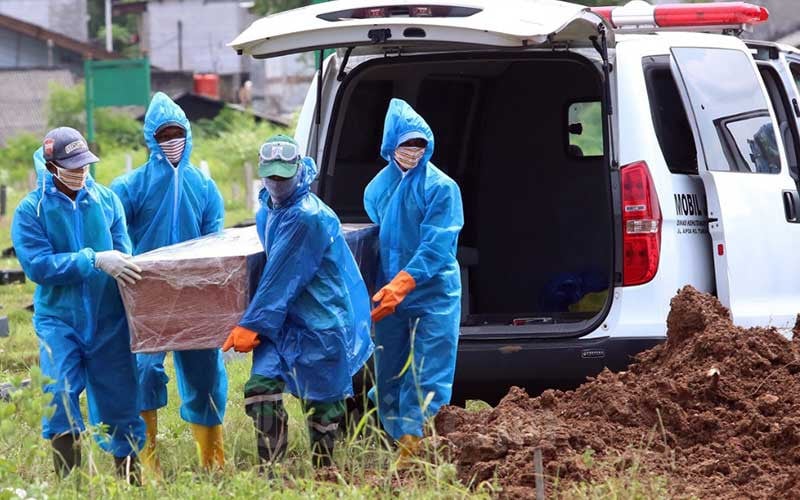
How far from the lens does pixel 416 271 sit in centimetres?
689

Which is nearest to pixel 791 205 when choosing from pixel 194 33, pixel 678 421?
pixel 678 421

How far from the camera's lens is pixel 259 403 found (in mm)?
6293

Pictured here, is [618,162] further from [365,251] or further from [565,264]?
[565,264]

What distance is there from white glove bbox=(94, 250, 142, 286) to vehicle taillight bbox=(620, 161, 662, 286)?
213cm

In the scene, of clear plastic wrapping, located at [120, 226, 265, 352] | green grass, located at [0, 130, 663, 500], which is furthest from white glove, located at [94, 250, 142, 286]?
green grass, located at [0, 130, 663, 500]

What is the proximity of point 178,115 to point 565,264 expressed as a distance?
9.12 feet

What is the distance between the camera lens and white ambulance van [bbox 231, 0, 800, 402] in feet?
22.5

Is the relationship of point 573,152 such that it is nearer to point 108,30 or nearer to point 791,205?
point 791,205

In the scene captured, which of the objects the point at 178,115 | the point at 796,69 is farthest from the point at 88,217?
the point at 796,69

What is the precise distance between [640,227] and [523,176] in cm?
260

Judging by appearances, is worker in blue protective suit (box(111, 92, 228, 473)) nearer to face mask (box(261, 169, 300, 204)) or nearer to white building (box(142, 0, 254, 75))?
face mask (box(261, 169, 300, 204))

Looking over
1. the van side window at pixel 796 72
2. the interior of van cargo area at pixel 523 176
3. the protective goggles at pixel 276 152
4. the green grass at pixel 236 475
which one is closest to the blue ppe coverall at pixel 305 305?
the protective goggles at pixel 276 152

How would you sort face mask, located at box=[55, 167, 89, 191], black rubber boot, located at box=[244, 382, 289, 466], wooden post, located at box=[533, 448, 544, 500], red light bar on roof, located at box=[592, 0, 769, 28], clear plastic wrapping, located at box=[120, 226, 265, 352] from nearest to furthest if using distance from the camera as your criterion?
1. wooden post, located at box=[533, 448, 544, 500]
2. clear plastic wrapping, located at box=[120, 226, 265, 352]
3. black rubber boot, located at box=[244, 382, 289, 466]
4. face mask, located at box=[55, 167, 89, 191]
5. red light bar on roof, located at box=[592, 0, 769, 28]

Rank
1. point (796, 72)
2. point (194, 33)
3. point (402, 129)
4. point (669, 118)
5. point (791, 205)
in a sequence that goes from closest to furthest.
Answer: point (402, 129) < point (669, 118) < point (791, 205) < point (796, 72) < point (194, 33)
